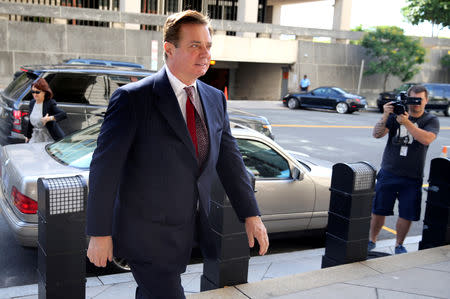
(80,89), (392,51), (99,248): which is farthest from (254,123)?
(392,51)

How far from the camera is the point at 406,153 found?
18.0ft

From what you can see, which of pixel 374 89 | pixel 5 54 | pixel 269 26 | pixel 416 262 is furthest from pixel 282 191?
pixel 374 89

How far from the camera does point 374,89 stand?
109 ft

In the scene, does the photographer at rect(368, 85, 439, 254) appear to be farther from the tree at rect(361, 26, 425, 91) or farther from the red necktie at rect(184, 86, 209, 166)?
the tree at rect(361, 26, 425, 91)

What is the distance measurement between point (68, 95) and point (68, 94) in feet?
0.06

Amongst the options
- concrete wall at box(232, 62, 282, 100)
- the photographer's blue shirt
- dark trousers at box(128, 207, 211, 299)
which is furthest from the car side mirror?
concrete wall at box(232, 62, 282, 100)

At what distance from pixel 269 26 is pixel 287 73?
10.5ft

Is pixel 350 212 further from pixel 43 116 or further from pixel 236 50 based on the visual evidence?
pixel 236 50

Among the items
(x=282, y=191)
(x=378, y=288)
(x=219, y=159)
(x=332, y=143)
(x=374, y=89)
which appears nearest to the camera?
(x=219, y=159)

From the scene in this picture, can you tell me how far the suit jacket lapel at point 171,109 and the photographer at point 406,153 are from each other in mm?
3538

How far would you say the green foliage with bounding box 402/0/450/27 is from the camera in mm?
35250

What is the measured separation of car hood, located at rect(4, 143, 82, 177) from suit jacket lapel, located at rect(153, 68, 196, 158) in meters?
2.61

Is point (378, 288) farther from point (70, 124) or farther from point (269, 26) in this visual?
point (269, 26)

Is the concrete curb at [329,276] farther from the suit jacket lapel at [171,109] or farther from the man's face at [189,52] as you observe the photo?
the man's face at [189,52]
